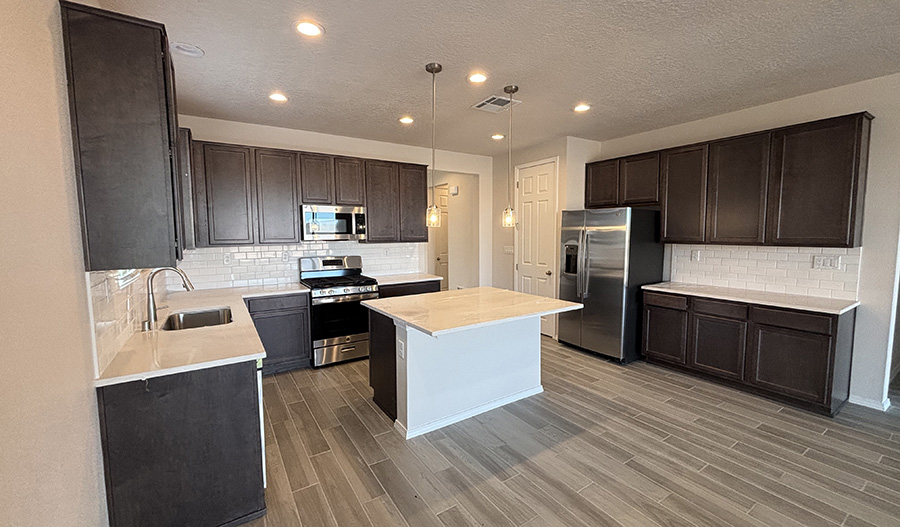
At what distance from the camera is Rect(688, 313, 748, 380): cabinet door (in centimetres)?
343

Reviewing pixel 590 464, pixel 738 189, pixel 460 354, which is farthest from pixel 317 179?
pixel 738 189

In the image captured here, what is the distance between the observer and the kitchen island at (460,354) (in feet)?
8.83

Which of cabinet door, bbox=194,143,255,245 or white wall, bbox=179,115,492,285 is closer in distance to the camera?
cabinet door, bbox=194,143,255,245

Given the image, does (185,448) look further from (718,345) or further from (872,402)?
(872,402)

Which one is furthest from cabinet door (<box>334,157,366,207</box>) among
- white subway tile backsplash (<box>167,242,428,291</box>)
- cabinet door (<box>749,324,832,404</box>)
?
cabinet door (<box>749,324,832,404</box>)

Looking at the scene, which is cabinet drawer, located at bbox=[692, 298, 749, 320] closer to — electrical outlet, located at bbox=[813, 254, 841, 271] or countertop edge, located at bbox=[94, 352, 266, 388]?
electrical outlet, located at bbox=[813, 254, 841, 271]

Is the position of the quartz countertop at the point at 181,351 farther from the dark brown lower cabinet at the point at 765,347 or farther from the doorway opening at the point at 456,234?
the dark brown lower cabinet at the point at 765,347

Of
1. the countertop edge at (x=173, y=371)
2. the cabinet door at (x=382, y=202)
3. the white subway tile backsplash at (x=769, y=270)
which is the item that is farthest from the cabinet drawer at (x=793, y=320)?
the countertop edge at (x=173, y=371)

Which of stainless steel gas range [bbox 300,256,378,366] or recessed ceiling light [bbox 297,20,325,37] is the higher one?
recessed ceiling light [bbox 297,20,325,37]

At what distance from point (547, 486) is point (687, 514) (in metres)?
0.71

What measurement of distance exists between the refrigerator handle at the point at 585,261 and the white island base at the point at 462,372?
130cm

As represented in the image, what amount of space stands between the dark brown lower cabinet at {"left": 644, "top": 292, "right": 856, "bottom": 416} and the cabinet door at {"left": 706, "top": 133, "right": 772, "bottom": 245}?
2.26ft

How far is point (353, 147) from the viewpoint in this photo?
4.78 meters

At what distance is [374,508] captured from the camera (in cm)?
205
